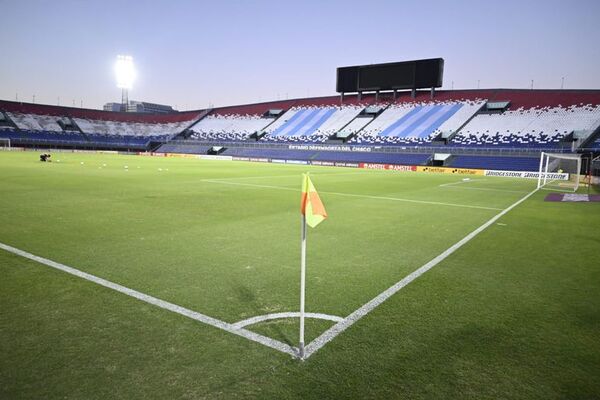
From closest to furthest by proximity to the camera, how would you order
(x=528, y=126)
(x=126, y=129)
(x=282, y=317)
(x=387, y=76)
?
(x=282, y=317) → (x=528, y=126) → (x=387, y=76) → (x=126, y=129)

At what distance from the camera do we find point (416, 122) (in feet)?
195

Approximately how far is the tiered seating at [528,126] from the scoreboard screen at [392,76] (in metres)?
9.65

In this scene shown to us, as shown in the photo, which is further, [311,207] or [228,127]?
[228,127]

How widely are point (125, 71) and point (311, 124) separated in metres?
39.4

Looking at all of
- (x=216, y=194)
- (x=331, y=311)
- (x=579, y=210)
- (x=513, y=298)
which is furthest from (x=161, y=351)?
(x=579, y=210)

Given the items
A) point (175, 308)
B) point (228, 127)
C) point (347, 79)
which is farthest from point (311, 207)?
point (228, 127)

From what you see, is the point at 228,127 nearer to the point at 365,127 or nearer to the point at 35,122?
the point at 365,127

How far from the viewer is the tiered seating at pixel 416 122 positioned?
56.0 m

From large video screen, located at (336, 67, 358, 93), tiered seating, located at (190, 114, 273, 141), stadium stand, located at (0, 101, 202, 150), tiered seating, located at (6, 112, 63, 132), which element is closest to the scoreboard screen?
large video screen, located at (336, 67, 358, 93)

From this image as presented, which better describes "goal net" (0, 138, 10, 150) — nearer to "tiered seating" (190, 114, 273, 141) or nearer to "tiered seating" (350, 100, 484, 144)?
"tiered seating" (190, 114, 273, 141)

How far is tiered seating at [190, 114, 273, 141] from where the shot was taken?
76.2m

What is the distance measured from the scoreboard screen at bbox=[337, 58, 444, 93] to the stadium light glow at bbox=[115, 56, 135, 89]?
42.1 m

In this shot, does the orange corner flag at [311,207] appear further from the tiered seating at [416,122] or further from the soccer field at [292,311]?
the tiered seating at [416,122]

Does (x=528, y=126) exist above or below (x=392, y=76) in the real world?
below
